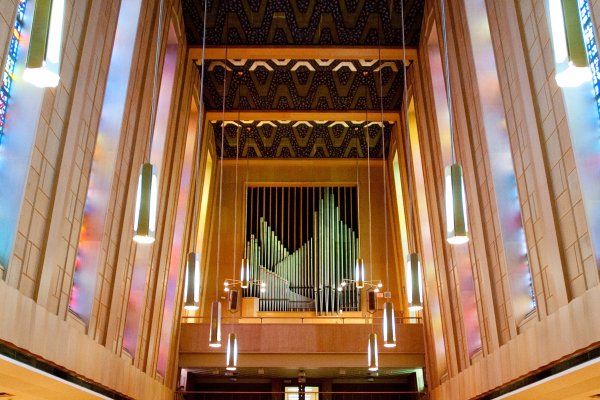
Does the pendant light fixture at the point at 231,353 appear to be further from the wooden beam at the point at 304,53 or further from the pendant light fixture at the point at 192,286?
the wooden beam at the point at 304,53

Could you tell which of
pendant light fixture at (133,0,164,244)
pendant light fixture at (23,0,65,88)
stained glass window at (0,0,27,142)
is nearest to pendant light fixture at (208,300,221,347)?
stained glass window at (0,0,27,142)

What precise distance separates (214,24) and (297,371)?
765 cm

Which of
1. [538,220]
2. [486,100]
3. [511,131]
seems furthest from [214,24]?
[538,220]

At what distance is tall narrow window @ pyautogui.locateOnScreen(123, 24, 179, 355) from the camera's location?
1127 cm

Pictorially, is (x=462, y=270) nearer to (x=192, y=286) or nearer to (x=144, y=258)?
(x=144, y=258)

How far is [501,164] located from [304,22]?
17.6 feet

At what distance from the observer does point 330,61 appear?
14.3 meters

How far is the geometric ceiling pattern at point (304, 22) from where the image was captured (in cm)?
1264

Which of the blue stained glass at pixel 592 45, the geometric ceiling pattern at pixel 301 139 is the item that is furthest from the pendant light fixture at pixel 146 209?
the geometric ceiling pattern at pixel 301 139

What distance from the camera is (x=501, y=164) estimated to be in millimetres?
9070

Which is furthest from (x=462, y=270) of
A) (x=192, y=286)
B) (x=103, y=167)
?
(x=103, y=167)

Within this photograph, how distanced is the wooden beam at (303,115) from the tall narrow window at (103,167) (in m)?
6.12

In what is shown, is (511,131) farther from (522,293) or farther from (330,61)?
(330,61)

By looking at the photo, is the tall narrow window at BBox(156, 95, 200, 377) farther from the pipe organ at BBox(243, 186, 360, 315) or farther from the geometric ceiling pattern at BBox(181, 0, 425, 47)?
the pipe organ at BBox(243, 186, 360, 315)
